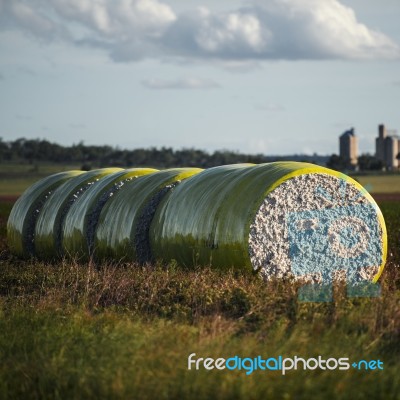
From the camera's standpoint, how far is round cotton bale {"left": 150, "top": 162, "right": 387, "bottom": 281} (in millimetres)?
12391

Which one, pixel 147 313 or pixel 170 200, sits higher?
pixel 170 200

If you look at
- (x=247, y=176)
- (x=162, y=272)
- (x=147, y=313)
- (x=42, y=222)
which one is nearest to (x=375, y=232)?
(x=247, y=176)

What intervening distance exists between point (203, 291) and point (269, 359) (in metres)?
3.49

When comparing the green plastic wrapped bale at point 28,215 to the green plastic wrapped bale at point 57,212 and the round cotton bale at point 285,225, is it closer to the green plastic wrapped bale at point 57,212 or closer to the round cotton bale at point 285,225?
the green plastic wrapped bale at point 57,212

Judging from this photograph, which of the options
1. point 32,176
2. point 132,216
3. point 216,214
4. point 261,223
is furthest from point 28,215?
point 32,176

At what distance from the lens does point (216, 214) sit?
12.9 metres

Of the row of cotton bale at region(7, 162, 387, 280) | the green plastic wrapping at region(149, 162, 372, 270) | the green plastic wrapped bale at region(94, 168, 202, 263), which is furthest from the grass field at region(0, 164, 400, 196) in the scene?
the green plastic wrapping at region(149, 162, 372, 270)

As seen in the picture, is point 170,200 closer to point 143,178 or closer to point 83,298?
point 143,178

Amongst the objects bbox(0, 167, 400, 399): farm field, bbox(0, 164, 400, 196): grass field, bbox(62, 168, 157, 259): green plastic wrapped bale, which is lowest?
bbox(0, 164, 400, 196): grass field

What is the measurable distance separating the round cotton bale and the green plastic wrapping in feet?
0.05

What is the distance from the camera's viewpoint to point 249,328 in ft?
29.7

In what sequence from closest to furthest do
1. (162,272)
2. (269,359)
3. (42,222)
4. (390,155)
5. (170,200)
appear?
1. (269,359)
2. (162,272)
3. (170,200)
4. (42,222)
5. (390,155)

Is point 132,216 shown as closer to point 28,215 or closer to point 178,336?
point 28,215

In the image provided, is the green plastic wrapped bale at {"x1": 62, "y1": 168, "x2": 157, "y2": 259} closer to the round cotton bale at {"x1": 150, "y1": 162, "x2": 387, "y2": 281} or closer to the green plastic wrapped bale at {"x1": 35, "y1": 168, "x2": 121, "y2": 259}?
the green plastic wrapped bale at {"x1": 35, "y1": 168, "x2": 121, "y2": 259}
